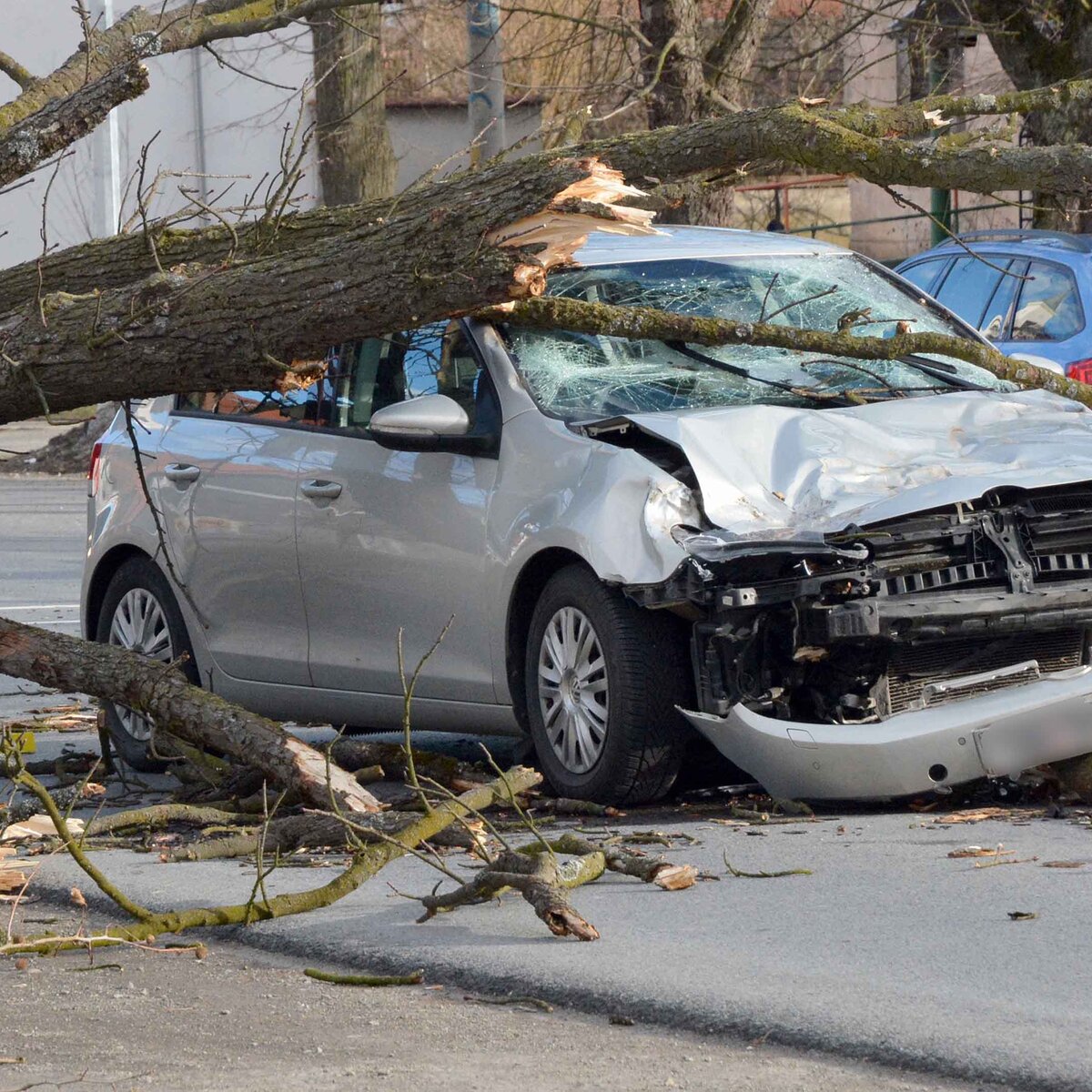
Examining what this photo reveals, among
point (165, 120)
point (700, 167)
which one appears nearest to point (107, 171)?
point (165, 120)

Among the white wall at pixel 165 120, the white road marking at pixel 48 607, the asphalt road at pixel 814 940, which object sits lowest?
the asphalt road at pixel 814 940

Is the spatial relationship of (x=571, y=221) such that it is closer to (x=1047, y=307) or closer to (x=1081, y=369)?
(x=1081, y=369)

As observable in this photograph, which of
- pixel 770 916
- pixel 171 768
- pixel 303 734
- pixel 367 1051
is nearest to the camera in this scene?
pixel 367 1051

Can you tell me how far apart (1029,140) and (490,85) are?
19.4 feet

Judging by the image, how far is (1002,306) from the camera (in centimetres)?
1334

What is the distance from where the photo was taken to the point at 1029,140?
19.7m

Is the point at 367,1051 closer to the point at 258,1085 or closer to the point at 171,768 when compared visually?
the point at 258,1085

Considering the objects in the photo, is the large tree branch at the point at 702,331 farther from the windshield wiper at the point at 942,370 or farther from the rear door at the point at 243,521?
the rear door at the point at 243,521

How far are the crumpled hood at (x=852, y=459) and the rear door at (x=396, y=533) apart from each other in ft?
2.53

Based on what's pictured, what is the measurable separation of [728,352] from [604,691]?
4.99 ft

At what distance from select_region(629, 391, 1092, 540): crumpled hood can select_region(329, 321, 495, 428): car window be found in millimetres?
799

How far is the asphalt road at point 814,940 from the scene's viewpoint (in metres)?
3.95

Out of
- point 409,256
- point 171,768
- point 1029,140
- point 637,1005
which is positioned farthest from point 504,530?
point 1029,140

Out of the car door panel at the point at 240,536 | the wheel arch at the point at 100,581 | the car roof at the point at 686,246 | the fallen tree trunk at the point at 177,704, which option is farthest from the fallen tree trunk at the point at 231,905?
the wheel arch at the point at 100,581
